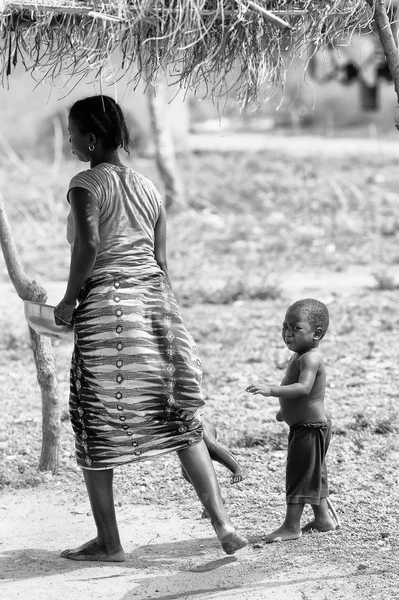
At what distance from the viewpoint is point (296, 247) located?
397 inches

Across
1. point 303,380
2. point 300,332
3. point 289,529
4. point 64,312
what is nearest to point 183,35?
point 64,312

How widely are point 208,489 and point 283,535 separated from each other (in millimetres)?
448

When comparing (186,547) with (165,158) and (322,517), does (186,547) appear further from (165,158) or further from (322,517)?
(165,158)

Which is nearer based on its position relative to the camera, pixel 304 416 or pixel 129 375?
pixel 129 375

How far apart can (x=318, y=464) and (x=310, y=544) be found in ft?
1.02

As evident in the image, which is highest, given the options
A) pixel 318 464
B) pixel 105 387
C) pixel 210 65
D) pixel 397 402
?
pixel 210 65

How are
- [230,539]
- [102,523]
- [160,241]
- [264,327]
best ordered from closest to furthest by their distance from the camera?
[230,539]
[102,523]
[160,241]
[264,327]

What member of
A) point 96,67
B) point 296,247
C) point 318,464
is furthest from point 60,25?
point 296,247

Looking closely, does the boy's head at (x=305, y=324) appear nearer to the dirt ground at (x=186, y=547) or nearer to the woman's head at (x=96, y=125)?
the dirt ground at (x=186, y=547)

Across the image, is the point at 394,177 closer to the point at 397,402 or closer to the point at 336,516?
the point at 397,402

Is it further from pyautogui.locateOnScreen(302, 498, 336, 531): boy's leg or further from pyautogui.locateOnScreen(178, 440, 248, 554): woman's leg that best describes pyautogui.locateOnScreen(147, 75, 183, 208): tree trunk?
pyautogui.locateOnScreen(178, 440, 248, 554): woman's leg

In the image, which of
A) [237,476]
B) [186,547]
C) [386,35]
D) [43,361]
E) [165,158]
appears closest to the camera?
[386,35]

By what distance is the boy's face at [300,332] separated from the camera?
11.5ft

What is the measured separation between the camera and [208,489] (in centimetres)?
335
